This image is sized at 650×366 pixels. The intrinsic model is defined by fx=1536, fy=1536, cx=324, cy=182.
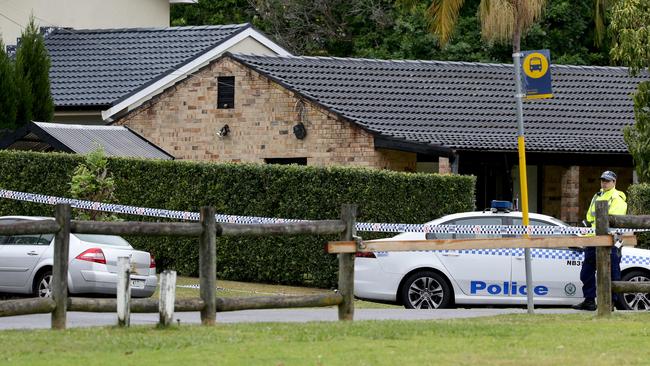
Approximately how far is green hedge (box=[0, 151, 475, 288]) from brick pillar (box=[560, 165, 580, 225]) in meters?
7.51

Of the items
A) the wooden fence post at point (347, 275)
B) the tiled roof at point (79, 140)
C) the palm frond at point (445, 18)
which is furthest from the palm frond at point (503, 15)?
the wooden fence post at point (347, 275)

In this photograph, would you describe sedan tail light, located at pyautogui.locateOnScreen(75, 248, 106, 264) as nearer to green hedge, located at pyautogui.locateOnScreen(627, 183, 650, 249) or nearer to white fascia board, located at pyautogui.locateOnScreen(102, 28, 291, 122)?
green hedge, located at pyautogui.locateOnScreen(627, 183, 650, 249)

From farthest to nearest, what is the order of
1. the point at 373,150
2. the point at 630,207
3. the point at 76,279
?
the point at 373,150 < the point at 630,207 < the point at 76,279

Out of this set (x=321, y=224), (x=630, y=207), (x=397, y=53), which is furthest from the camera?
(x=397, y=53)

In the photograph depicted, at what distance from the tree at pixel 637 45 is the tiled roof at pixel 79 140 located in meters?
9.61

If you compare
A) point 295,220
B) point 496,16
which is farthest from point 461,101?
point 295,220

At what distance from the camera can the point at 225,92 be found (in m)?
32.8

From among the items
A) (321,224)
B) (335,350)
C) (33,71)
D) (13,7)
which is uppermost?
(13,7)

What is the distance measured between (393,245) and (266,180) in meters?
11.0

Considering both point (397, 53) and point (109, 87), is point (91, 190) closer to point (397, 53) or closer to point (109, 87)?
point (109, 87)

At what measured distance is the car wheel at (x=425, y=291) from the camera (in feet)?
69.7

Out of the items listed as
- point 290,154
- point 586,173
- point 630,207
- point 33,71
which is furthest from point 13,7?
point 630,207

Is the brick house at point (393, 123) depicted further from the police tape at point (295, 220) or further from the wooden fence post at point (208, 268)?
the wooden fence post at point (208, 268)

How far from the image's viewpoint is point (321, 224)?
1543 centimetres
